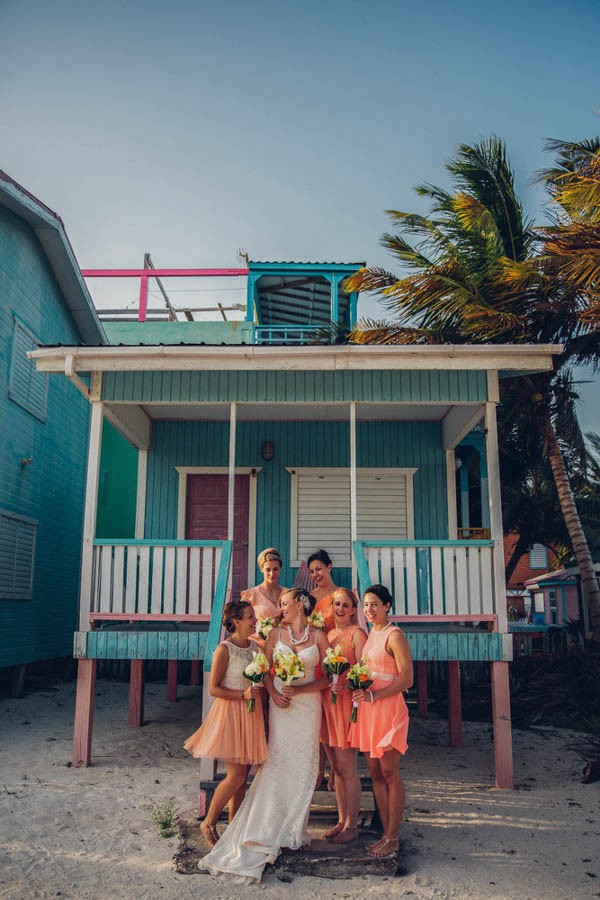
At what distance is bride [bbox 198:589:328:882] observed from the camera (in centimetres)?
537

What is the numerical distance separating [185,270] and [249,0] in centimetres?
1391

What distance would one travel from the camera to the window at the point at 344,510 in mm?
10523

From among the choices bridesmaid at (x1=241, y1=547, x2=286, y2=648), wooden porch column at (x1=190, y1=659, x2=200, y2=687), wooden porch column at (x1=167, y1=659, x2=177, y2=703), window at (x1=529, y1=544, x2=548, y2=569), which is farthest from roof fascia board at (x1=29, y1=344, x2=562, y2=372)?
window at (x1=529, y1=544, x2=548, y2=569)

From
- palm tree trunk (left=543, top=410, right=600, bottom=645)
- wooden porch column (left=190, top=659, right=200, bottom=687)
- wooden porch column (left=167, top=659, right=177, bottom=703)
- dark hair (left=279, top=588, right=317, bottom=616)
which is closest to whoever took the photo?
dark hair (left=279, top=588, right=317, bottom=616)

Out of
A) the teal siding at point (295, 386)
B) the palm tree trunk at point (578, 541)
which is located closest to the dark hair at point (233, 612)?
the teal siding at point (295, 386)

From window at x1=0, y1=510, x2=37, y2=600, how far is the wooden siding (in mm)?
3799

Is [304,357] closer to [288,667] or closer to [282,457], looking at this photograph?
[282,457]

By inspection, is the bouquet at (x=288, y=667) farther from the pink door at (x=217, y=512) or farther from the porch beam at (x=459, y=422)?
the pink door at (x=217, y=512)

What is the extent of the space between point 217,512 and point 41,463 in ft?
12.3

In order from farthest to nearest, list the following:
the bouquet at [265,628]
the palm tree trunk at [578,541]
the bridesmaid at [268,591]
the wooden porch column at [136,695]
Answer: the palm tree trunk at [578,541] → the wooden porch column at [136,695] → the bridesmaid at [268,591] → the bouquet at [265,628]

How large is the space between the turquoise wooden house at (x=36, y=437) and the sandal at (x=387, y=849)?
730 centimetres

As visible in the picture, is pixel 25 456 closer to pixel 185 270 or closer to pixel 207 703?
pixel 207 703

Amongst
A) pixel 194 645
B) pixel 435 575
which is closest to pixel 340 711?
pixel 194 645

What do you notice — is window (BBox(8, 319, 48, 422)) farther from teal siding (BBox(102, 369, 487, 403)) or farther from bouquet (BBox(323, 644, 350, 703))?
bouquet (BBox(323, 644, 350, 703))
